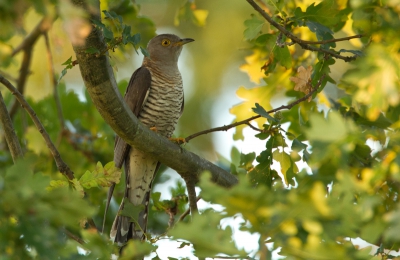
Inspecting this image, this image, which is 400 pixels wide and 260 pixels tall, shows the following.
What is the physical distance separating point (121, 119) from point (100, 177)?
35 cm

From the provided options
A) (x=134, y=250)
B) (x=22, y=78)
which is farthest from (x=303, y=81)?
(x=22, y=78)

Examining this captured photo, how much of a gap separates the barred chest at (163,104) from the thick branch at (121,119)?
142 cm

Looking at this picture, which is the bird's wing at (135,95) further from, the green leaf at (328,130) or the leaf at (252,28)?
the green leaf at (328,130)

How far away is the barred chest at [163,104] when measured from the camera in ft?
16.8

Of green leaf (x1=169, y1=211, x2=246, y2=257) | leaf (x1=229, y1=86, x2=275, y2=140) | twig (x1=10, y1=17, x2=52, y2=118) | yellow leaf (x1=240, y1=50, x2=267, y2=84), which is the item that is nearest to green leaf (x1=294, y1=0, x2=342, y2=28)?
yellow leaf (x1=240, y1=50, x2=267, y2=84)

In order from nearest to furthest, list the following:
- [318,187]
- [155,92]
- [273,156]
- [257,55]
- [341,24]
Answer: [318,187] < [273,156] < [341,24] < [257,55] < [155,92]

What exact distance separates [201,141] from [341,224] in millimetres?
9845

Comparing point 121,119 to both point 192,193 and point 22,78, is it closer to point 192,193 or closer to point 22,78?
point 192,193

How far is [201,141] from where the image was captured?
11.3 metres

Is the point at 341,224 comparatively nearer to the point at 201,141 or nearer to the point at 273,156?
the point at 273,156

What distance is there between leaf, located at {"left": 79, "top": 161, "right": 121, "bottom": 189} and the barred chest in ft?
6.66

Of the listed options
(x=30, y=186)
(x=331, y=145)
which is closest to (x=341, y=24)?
(x=331, y=145)

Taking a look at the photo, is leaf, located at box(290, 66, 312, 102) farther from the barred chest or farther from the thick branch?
the barred chest

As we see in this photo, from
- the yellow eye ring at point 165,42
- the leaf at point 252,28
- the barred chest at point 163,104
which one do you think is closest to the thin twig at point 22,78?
the barred chest at point 163,104
